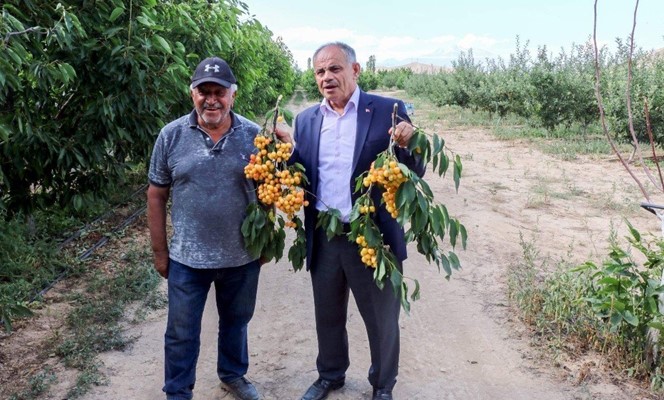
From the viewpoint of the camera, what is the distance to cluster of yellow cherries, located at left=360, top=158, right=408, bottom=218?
94.2 inches

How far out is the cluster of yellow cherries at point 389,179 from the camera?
239 centimetres

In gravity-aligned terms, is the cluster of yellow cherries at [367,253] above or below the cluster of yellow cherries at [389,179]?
below

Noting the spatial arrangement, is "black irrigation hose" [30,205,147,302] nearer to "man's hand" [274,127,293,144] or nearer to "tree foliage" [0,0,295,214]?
"tree foliage" [0,0,295,214]

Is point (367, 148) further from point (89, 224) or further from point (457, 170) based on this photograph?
point (89, 224)

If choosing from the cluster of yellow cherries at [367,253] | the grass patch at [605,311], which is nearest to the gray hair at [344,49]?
the cluster of yellow cherries at [367,253]

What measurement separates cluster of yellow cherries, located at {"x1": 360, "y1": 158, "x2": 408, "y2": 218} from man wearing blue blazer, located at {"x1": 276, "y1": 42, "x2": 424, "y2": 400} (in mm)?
184

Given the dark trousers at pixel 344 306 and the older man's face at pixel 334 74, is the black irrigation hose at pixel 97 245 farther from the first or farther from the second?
the older man's face at pixel 334 74

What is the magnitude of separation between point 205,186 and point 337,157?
634 millimetres

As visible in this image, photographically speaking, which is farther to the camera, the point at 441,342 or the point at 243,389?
the point at 441,342

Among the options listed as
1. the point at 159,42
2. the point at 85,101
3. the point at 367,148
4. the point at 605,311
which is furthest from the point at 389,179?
the point at 85,101

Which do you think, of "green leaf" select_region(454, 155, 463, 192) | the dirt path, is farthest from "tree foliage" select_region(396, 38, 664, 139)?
"green leaf" select_region(454, 155, 463, 192)

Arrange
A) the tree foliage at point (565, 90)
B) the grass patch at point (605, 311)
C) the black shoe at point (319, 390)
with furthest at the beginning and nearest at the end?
the tree foliage at point (565, 90)
the grass patch at point (605, 311)
the black shoe at point (319, 390)

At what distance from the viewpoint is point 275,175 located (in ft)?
8.92

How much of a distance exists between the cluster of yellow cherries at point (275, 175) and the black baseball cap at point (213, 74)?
0.32 m
